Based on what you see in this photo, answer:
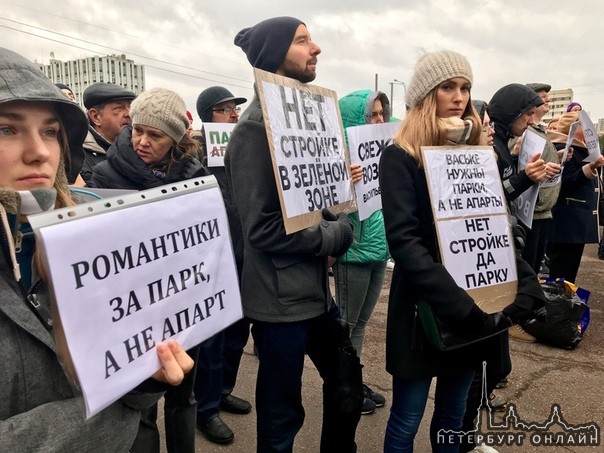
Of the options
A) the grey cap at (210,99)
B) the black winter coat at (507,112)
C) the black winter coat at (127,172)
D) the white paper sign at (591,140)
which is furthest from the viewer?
the white paper sign at (591,140)

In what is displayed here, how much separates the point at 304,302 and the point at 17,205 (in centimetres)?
121

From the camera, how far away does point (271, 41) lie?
1.94 m

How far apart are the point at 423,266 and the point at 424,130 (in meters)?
0.61

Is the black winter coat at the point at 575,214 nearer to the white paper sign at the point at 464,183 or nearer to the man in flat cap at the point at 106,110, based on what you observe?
the white paper sign at the point at 464,183

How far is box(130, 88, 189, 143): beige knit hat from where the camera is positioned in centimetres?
239

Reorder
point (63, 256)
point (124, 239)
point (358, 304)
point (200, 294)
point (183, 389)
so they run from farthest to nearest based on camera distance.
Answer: point (358, 304) → point (183, 389) → point (200, 294) → point (124, 239) → point (63, 256)

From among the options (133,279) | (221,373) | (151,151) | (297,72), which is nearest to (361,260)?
(221,373)

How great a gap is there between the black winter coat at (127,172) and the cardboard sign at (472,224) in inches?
52.3

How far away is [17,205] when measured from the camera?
3.09 feet

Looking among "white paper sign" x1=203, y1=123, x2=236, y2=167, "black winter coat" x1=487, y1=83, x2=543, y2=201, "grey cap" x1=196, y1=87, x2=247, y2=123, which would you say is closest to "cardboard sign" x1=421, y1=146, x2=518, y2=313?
"black winter coat" x1=487, y1=83, x2=543, y2=201

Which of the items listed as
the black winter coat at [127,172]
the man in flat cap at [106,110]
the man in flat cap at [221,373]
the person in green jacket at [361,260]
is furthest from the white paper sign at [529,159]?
the man in flat cap at [106,110]

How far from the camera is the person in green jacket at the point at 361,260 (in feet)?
8.97

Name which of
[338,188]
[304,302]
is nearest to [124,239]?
[304,302]

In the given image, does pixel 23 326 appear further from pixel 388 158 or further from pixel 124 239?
pixel 388 158
